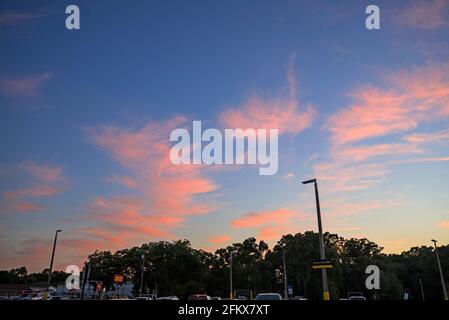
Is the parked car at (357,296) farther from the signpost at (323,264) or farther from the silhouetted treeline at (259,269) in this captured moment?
the silhouetted treeline at (259,269)

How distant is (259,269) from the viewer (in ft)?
332

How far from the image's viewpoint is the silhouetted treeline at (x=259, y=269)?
299ft

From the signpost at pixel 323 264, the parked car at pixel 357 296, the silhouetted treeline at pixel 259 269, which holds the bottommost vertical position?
the parked car at pixel 357 296

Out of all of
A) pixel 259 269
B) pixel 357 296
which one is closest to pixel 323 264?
pixel 357 296

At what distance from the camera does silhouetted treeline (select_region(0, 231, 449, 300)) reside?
9125cm

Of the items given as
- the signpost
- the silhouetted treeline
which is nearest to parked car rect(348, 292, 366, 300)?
the signpost

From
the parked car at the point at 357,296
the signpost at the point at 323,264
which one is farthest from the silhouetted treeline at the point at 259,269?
the signpost at the point at 323,264

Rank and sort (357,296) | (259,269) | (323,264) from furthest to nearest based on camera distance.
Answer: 1. (259,269)
2. (357,296)
3. (323,264)

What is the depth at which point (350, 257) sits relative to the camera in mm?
111125

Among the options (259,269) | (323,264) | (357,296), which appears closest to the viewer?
(323,264)

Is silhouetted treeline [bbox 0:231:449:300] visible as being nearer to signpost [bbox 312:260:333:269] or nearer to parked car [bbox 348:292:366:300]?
parked car [bbox 348:292:366:300]

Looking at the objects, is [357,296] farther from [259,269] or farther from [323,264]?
[259,269]
